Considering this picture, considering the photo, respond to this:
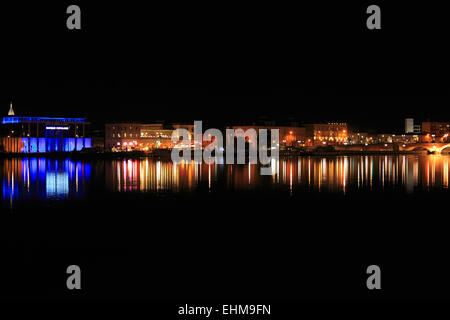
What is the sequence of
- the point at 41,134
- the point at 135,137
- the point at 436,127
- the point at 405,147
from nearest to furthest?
the point at 41,134
the point at 135,137
the point at 405,147
the point at 436,127

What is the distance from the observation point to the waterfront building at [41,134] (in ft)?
110

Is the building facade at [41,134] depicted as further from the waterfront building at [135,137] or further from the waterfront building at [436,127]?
the waterfront building at [436,127]

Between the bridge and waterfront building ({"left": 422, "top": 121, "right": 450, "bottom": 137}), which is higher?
waterfront building ({"left": 422, "top": 121, "right": 450, "bottom": 137})

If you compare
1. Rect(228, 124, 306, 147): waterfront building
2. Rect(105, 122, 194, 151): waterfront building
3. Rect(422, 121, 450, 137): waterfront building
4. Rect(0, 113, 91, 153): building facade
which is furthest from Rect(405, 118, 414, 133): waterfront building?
Rect(0, 113, 91, 153): building facade

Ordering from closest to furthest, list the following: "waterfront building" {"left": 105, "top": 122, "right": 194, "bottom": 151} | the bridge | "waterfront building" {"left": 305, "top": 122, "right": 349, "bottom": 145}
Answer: the bridge, "waterfront building" {"left": 105, "top": 122, "right": 194, "bottom": 151}, "waterfront building" {"left": 305, "top": 122, "right": 349, "bottom": 145}

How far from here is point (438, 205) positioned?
8320 millimetres

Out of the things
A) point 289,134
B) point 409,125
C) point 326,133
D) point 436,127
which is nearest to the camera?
point 289,134

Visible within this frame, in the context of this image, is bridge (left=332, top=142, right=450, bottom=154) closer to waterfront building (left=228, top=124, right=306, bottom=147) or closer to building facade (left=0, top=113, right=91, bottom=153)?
waterfront building (left=228, top=124, right=306, bottom=147)

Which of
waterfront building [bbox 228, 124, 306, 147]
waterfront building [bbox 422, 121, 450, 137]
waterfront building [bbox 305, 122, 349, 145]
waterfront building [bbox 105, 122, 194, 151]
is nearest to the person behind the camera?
waterfront building [bbox 105, 122, 194, 151]

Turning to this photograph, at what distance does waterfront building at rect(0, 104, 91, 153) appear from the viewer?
110 feet

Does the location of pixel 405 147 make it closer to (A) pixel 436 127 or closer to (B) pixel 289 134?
(B) pixel 289 134

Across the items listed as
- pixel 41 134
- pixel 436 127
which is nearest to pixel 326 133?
pixel 436 127

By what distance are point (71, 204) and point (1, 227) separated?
2.13 m

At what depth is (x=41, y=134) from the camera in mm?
35406
